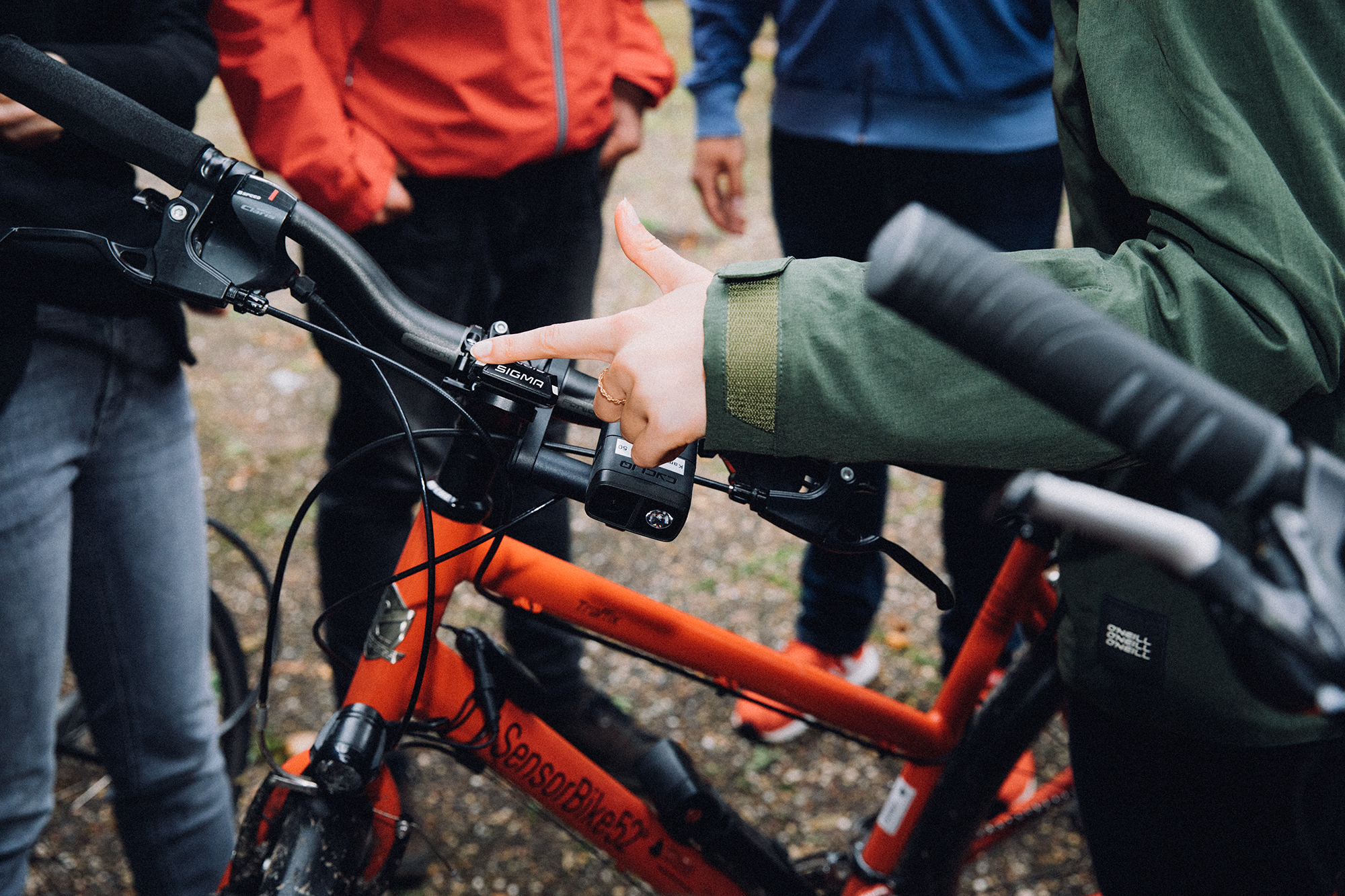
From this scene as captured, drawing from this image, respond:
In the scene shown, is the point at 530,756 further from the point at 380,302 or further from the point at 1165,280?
the point at 1165,280

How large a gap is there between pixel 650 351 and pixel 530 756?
0.89 m

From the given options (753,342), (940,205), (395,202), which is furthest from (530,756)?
(940,205)

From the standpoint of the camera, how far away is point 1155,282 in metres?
0.87

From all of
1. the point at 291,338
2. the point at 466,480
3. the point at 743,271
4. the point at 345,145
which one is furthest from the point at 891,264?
the point at 291,338

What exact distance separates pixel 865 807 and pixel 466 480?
1849mm

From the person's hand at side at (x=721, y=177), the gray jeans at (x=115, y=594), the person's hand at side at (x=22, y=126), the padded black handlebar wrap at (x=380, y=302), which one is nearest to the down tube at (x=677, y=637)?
the padded black handlebar wrap at (x=380, y=302)

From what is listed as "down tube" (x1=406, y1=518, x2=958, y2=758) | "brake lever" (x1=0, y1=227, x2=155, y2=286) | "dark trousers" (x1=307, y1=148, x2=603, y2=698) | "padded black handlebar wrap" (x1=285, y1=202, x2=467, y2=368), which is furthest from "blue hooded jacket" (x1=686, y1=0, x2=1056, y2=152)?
"brake lever" (x1=0, y1=227, x2=155, y2=286)

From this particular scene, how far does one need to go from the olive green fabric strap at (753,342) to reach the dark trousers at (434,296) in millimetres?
1131

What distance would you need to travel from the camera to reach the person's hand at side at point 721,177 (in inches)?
108

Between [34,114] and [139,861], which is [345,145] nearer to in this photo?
[34,114]

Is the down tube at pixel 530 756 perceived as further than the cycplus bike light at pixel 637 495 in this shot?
Yes

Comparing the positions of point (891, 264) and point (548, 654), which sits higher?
point (891, 264)

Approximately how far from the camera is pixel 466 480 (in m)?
1.28

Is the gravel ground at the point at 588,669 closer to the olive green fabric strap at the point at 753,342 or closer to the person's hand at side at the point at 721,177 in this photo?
the olive green fabric strap at the point at 753,342
